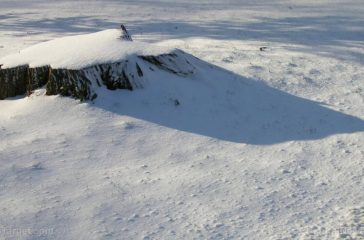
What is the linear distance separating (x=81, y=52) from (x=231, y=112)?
2.59 meters

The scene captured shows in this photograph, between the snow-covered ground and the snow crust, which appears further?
the snow crust

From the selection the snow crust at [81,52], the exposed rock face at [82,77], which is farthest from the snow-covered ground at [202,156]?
the snow crust at [81,52]

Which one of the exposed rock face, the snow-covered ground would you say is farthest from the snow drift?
the snow-covered ground

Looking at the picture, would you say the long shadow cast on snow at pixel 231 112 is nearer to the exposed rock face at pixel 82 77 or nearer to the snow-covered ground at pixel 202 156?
the snow-covered ground at pixel 202 156

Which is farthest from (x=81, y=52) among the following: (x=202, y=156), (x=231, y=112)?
(x=202, y=156)

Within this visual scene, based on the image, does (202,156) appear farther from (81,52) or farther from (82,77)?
(81,52)

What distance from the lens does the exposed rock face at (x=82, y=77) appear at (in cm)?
741

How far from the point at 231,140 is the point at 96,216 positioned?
8.44ft

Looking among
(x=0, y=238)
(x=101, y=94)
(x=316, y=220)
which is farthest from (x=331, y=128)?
(x=0, y=238)

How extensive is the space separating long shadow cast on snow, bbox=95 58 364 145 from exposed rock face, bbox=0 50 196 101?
0.19 metres

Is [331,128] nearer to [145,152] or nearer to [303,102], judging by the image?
[303,102]

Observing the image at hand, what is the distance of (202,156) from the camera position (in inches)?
248

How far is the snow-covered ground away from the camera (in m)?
4.83

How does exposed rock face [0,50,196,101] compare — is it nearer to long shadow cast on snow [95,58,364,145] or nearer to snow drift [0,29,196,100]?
snow drift [0,29,196,100]
